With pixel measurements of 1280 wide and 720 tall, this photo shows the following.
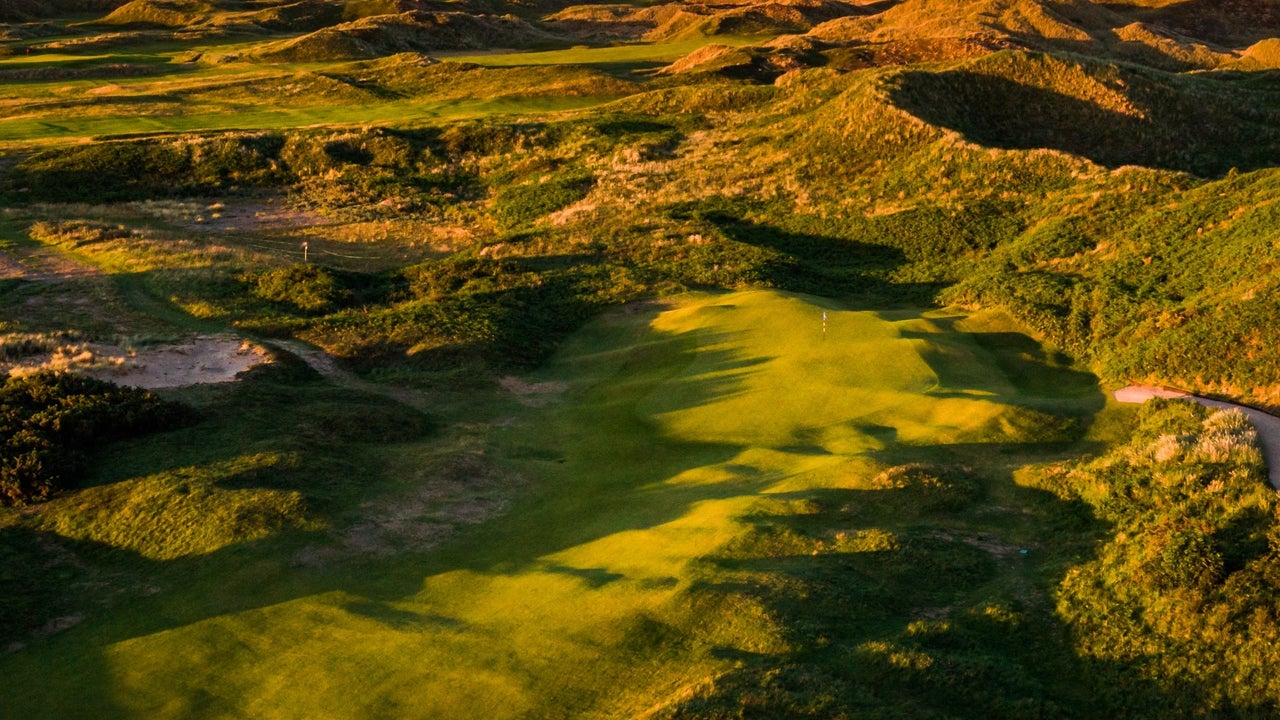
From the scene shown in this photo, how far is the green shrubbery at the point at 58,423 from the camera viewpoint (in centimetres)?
1856

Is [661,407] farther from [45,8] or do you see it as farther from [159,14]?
[45,8]

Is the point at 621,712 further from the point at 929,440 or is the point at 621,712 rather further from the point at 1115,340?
the point at 1115,340

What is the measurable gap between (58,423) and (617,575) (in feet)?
38.7

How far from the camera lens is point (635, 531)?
55.1ft

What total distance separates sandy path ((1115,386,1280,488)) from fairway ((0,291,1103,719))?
847 mm

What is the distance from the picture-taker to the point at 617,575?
15.2 m

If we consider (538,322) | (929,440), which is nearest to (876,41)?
(538,322)

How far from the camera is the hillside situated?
13453 mm

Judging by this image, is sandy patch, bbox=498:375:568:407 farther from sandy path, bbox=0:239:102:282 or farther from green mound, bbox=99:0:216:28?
green mound, bbox=99:0:216:28

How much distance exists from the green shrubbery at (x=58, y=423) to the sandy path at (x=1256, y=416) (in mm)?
20126

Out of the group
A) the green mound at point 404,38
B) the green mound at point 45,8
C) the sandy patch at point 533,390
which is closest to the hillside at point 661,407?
the sandy patch at point 533,390

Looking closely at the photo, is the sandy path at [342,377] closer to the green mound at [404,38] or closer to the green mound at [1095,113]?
the green mound at [1095,113]

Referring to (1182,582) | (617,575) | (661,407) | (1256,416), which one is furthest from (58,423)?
(1256,416)

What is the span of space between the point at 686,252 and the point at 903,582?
23.7m
